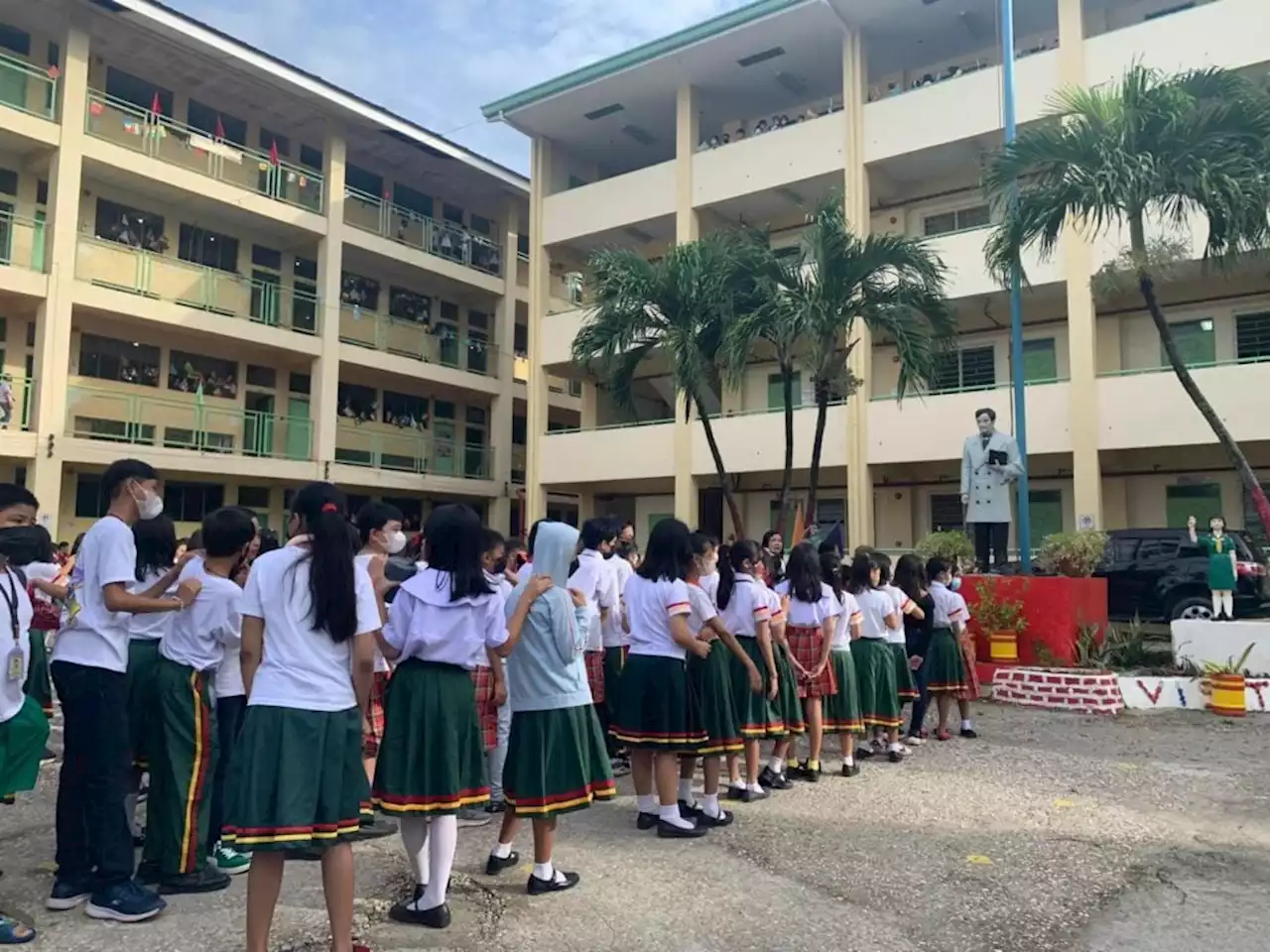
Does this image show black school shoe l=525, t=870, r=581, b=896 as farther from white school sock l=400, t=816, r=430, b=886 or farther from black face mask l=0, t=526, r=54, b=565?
black face mask l=0, t=526, r=54, b=565

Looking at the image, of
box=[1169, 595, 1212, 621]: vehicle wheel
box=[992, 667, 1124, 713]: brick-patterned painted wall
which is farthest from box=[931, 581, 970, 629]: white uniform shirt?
box=[1169, 595, 1212, 621]: vehicle wheel

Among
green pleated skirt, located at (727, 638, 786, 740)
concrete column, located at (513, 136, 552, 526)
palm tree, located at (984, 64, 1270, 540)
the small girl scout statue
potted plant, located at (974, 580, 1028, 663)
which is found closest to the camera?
green pleated skirt, located at (727, 638, 786, 740)

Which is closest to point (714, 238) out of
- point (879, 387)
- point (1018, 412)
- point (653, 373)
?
point (1018, 412)

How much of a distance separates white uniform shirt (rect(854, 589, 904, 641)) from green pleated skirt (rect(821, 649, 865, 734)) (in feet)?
1.08

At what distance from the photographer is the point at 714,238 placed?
1444cm

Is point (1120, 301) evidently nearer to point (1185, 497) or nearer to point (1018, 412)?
point (1185, 497)

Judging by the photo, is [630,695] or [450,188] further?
[450,188]

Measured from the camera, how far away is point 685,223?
21.2 m

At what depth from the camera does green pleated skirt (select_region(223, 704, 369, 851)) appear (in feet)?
10.4

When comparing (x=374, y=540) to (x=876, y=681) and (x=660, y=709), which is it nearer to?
(x=660, y=709)

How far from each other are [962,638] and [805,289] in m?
6.51

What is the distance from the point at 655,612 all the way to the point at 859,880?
63.7 inches

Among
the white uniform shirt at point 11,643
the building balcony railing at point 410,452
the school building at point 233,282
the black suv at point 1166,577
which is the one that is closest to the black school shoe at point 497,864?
the white uniform shirt at point 11,643

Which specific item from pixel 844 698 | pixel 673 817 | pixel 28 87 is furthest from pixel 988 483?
pixel 28 87
